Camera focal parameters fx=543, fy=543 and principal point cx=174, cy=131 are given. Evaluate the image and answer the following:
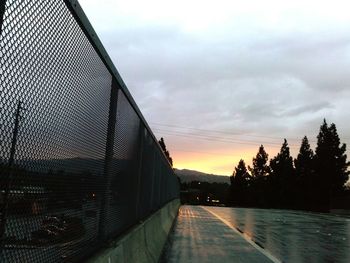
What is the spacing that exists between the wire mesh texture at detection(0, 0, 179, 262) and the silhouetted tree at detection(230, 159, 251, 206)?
406 ft

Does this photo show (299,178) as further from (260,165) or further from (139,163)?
(139,163)

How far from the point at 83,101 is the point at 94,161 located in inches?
36.3

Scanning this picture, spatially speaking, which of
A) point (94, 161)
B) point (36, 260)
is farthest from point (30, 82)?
point (94, 161)

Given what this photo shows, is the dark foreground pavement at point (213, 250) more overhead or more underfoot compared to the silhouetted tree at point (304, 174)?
more underfoot

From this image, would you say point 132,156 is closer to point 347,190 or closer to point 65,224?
point 65,224

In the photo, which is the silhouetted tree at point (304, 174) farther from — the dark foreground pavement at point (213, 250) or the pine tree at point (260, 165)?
the dark foreground pavement at point (213, 250)

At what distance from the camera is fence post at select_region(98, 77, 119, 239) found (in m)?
6.16

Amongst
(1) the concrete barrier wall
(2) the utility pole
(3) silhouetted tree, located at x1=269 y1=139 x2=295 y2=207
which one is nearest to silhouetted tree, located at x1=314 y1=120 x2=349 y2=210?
(3) silhouetted tree, located at x1=269 y1=139 x2=295 y2=207

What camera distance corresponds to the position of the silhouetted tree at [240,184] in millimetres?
132250

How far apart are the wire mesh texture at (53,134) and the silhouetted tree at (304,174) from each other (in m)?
83.2

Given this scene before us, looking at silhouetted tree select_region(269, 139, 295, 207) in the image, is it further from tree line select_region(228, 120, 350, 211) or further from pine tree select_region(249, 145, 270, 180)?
pine tree select_region(249, 145, 270, 180)

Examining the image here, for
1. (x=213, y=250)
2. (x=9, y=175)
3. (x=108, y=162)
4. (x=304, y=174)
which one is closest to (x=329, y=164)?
(x=304, y=174)

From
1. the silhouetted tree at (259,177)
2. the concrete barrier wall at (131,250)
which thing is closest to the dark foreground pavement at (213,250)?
the concrete barrier wall at (131,250)

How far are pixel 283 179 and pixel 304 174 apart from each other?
9.45 metres
